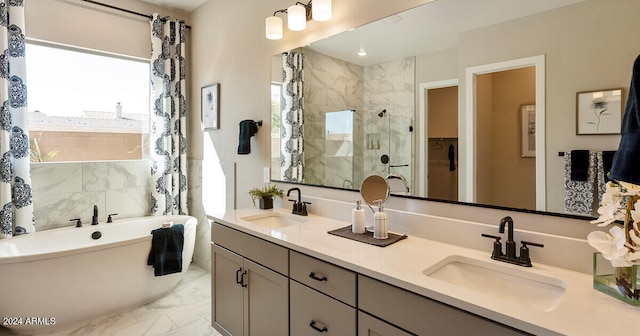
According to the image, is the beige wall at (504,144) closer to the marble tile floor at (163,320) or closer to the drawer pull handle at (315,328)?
the drawer pull handle at (315,328)

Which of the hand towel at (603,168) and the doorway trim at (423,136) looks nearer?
the hand towel at (603,168)

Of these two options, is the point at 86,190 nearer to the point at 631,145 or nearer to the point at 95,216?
the point at 95,216

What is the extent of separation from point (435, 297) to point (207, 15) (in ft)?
11.5

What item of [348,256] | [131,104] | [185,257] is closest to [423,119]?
[348,256]

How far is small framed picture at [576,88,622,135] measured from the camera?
112 cm

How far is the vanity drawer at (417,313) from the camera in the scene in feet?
3.00

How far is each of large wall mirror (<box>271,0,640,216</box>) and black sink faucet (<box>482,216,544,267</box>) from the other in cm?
15

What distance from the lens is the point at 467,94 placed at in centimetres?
150

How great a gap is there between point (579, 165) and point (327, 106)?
1.43 metres

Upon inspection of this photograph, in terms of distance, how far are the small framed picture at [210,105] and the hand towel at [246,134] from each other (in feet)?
2.25

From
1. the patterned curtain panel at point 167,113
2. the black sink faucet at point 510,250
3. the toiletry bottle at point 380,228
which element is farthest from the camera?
the patterned curtain panel at point 167,113

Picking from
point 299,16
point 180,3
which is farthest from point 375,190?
point 180,3

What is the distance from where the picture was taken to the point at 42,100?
294 cm

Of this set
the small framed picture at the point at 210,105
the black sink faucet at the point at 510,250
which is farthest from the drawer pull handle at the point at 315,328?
the small framed picture at the point at 210,105
